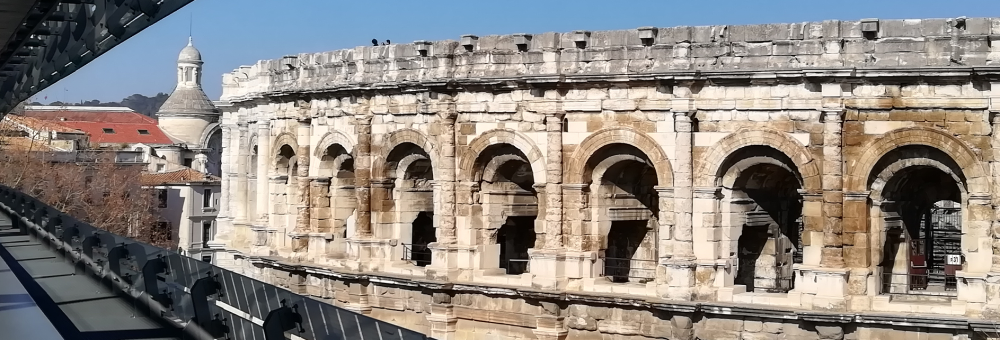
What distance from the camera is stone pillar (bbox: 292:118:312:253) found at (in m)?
27.5

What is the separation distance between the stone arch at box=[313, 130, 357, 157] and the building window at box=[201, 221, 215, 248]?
3344cm

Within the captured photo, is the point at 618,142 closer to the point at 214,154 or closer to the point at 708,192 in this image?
the point at 708,192

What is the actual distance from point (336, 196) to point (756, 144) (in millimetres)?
10030

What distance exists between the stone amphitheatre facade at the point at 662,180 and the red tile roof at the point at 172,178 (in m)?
32.6

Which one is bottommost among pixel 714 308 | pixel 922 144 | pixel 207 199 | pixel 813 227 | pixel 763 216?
A: pixel 714 308

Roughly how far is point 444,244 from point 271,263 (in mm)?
5625

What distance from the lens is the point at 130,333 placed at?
870 centimetres

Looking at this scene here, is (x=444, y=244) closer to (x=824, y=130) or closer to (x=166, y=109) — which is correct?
(x=824, y=130)

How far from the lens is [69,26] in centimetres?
1272

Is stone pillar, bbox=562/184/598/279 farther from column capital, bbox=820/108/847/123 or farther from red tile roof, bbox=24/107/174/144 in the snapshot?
red tile roof, bbox=24/107/174/144

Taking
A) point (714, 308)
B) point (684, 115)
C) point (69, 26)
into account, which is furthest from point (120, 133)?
point (69, 26)

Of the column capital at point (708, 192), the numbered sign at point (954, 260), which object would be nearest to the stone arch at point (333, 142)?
the column capital at point (708, 192)

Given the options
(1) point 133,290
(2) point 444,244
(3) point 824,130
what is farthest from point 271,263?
(1) point 133,290

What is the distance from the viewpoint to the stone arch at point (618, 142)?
2108cm
